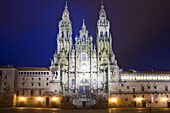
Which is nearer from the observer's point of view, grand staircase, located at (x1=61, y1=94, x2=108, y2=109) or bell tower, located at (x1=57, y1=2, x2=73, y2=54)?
grand staircase, located at (x1=61, y1=94, x2=108, y2=109)

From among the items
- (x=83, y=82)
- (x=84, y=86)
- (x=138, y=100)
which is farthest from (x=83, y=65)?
(x=138, y=100)

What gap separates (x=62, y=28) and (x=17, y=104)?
113 ft

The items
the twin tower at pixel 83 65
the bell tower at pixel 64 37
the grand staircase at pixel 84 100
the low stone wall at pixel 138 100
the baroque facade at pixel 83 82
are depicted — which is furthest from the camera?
the bell tower at pixel 64 37

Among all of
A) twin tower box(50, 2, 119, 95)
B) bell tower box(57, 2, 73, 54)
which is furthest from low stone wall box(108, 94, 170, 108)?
bell tower box(57, 2, 73, 54)

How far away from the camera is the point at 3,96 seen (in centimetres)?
6831

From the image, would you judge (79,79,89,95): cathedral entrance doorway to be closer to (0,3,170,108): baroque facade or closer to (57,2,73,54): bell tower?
(0,3,170,108): baroque facade

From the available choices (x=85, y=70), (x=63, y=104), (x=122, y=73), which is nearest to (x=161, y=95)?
(x=122, y=73)

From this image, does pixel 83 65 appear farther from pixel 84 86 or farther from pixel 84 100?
pixel 84 100

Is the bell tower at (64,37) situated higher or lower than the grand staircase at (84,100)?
higher

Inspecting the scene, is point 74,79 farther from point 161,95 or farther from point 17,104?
point 161,95

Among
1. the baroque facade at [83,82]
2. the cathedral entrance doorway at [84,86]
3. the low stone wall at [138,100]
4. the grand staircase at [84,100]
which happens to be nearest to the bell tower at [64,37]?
the baroque facade at [83,82]

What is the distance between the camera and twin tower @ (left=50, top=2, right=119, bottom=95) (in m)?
74.9

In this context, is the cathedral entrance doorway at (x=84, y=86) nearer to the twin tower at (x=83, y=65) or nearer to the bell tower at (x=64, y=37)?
the twin tower at (x=83, y=65)

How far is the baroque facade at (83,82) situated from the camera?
228 ft
